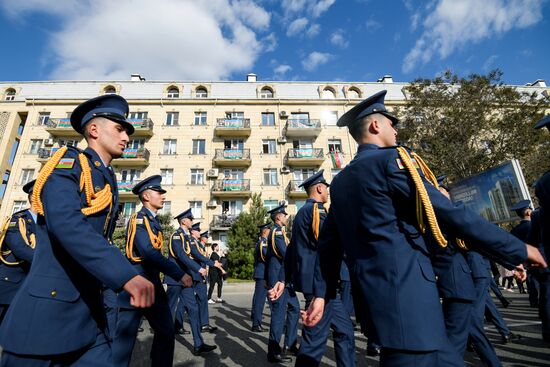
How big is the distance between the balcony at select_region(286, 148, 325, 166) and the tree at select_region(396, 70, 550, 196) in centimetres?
1063

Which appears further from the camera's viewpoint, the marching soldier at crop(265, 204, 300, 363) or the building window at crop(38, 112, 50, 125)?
the building window at crop(38, 112, 50, 125)

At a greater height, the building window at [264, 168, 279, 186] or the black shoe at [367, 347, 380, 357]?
the building window at [264, 168, 279, 186]

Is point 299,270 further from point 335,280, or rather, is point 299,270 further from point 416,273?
point 416,273

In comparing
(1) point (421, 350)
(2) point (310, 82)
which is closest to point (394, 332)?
(1) point (421, 350)

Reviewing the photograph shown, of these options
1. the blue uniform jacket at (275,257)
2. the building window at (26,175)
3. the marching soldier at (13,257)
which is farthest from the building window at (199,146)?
the marching soldier at (13,257)

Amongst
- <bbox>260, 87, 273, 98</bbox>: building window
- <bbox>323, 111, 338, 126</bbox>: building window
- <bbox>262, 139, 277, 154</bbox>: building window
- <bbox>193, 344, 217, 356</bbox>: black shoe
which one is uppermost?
<bbox>260, 87, 273, 98</bbox>: building window

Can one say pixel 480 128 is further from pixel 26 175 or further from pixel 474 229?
pixel 26 175

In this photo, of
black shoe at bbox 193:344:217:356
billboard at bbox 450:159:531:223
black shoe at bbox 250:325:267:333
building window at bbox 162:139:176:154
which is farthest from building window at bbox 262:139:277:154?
black shoe at bbox 193:344:217:356

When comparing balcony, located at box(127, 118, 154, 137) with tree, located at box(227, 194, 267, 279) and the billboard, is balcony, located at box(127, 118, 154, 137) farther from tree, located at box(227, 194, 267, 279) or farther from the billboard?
the billboard

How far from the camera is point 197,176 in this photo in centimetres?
2766

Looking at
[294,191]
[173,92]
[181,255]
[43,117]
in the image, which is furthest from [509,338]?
[43,117]

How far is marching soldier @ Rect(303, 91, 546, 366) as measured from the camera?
Result: 1.53 meters

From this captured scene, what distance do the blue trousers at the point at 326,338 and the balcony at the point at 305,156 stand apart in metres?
24.7

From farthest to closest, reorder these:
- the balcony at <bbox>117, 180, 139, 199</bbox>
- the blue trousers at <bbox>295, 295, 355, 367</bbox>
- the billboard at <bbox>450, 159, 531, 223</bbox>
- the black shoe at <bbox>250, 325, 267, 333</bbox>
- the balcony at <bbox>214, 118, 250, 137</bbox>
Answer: the balcony at <bbox>214, 118, 250, 137</bbox>
the balcony at <bbox>117, 180, 139, 199</bbox>
the billboard at <bbox>450, 159, 531, 223</bbox>
the black shoe at <bbox>250, 325, 267, 333</bbox>
the blue trousers at <bbox>295, 295, 355, 367</bbox>
